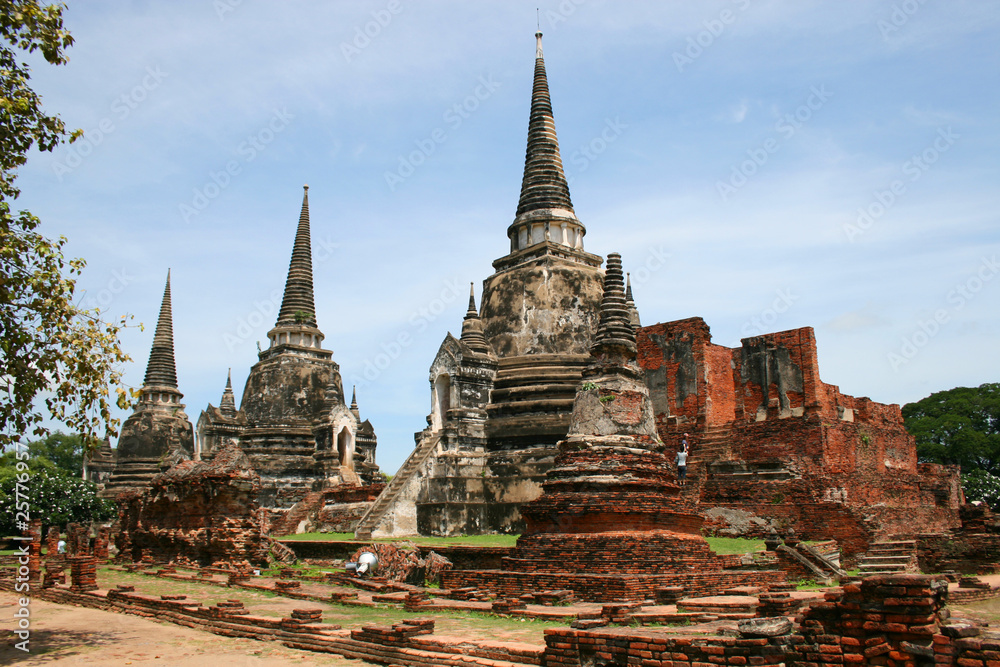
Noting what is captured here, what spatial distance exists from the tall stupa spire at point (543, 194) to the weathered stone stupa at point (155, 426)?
20.2 meters

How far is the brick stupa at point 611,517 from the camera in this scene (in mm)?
12000

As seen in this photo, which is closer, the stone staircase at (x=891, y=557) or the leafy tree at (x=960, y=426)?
the stone staircase at (x=891, y=557)

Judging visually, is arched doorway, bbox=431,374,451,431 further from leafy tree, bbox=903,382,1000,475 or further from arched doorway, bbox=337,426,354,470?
leafy tree, bbox=903,382,1000,475

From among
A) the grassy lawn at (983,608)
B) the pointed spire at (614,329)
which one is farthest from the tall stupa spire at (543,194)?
the grassy lawn at (983,608)

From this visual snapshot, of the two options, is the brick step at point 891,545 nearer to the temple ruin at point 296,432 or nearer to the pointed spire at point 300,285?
the temple ruin at point 296,432

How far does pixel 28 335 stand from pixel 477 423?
13875mm

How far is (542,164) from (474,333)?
6365mm

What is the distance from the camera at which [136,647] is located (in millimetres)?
9297

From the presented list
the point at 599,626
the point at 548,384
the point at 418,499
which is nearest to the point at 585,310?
the point at 548,384

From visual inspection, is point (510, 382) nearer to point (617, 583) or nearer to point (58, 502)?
point (617, 583)

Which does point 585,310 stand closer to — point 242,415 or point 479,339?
point 479,339

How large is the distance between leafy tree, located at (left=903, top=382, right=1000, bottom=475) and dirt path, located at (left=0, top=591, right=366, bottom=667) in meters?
41.7

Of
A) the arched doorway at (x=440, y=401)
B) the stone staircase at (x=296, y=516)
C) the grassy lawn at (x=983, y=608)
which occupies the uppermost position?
the arched doorway at (x=440, y=401)

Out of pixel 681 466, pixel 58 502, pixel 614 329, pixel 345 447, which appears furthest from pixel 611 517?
pixel 58 502
